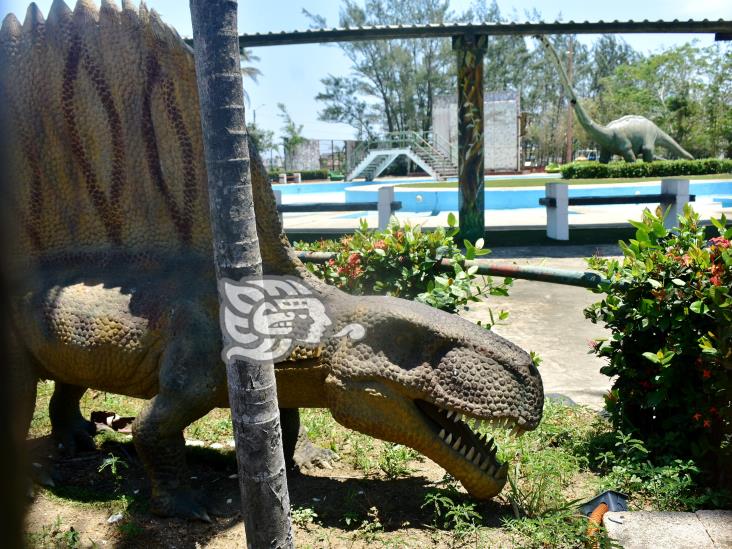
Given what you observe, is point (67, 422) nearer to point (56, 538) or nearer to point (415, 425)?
point (56, 538)

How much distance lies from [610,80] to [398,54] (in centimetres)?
1293

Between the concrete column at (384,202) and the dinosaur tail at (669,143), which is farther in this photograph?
the dinosaur tail at (669,143)

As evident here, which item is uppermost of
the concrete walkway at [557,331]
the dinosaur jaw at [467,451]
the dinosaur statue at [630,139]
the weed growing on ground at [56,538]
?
the dinosaur statue at [630,139]

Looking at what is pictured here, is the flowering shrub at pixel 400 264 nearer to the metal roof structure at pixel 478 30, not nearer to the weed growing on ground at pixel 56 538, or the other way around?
the weed growing on ground at pixel 56 538

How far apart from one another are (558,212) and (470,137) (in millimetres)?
2028

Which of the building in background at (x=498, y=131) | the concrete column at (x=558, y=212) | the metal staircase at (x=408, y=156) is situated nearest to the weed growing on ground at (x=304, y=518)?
the concrete column at (x=558, y=212)

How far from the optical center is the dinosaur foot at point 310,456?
3686mm

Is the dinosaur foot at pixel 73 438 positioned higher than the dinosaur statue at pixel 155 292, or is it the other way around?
the dinosaur statue at pixel 155 292

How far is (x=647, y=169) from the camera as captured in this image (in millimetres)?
25406

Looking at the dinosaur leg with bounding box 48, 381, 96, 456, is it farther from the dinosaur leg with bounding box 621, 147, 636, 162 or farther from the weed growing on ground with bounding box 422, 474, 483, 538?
the dinosaur leg with bounding box 621, 147, 636, 162

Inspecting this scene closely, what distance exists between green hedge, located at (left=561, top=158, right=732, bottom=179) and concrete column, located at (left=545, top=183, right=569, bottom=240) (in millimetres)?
14846

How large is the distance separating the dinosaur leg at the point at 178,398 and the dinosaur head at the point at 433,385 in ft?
1.58

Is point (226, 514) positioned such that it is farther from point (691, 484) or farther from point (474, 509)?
point (691, 484)

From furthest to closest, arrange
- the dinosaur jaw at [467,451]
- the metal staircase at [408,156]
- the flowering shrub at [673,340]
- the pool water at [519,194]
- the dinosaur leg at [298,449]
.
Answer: the metal staircase at [408,156] < the pool water at [519,194] < the dinosaur leg at [298,449] < the flowering shrub at [673,340] < the dinosaur jaw at [467,451]
